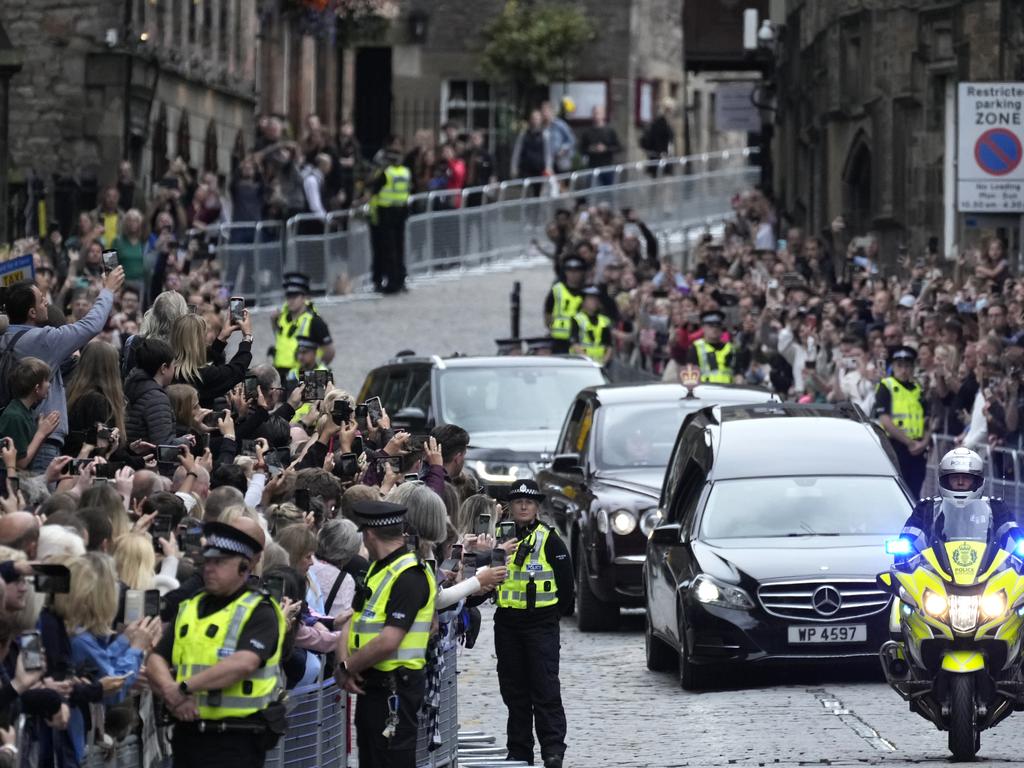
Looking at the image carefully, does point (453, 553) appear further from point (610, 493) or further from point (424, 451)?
point (610, 493)

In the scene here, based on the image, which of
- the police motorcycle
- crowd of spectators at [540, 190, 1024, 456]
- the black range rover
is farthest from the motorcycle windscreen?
the black range rover

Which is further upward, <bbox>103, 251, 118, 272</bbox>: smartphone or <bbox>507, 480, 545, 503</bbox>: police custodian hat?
<bbox>103, 251, 118, 272</bbox>: smartphone

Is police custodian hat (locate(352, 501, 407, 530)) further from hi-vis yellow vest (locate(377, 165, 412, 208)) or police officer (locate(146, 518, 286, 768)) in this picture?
hi-vis yellow vest (locate(377, 165, 412, 208))

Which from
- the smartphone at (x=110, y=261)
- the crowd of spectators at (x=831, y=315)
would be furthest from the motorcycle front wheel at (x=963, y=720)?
the crowd of spectators at (x=831, y=315)

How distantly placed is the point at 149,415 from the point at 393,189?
25914 mm

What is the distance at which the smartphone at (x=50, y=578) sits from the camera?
988cm

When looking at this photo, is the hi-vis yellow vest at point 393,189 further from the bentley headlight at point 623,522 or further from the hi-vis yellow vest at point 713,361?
the bentley headlight at point 623,522

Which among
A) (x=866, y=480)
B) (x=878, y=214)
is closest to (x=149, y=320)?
(x=866, y=480)

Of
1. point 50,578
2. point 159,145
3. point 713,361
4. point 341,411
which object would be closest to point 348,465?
point 341,411

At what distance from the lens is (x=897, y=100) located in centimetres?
3997

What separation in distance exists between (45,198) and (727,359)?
11901 millimetres

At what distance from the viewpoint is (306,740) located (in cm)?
1214

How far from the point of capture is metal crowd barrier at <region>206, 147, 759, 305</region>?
A: 40.6 m

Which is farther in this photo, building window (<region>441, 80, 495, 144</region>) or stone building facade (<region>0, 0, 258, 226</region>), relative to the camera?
building window (<region>441, 80, 495, 144</region>)
